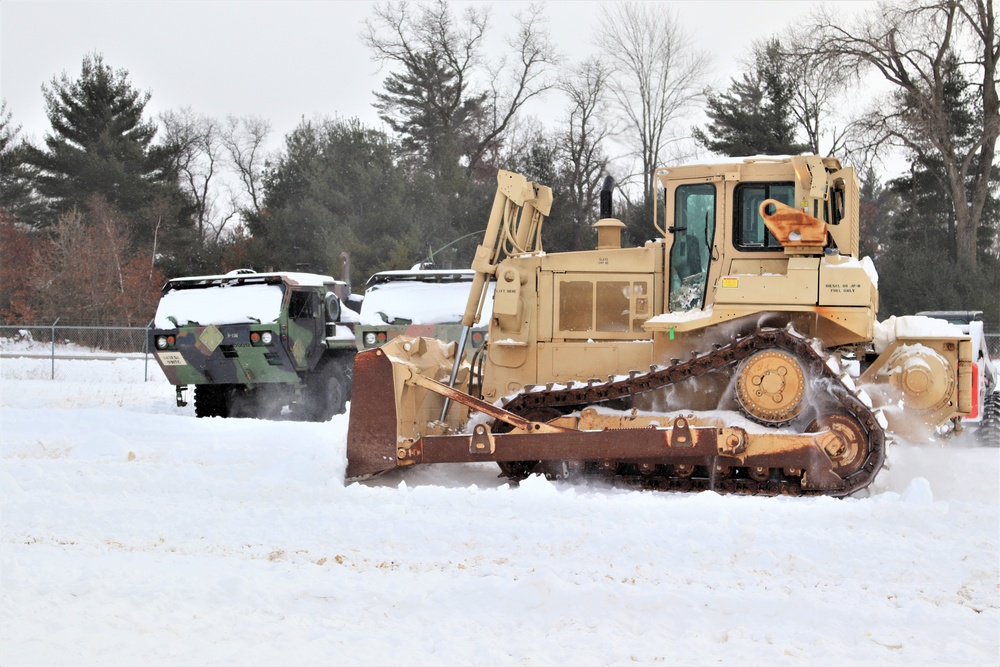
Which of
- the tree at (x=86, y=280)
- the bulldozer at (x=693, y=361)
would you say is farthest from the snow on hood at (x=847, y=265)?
the tree at (x=86, y=280)

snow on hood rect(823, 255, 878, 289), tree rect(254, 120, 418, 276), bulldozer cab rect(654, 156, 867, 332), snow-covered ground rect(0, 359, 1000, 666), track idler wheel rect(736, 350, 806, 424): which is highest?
tree rect(254, 120, 418, 276)

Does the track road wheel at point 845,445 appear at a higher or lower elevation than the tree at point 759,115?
lower

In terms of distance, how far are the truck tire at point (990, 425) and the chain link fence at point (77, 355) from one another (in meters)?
16.0

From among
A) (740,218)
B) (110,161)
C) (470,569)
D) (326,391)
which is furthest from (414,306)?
(110,161)

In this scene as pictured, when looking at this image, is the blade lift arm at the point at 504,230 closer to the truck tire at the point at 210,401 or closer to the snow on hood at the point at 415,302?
the snow on hood at the point at 415,302

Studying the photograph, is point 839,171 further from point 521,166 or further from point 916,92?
point 521,166

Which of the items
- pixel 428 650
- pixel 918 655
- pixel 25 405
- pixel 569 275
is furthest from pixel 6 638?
pixel 25 405

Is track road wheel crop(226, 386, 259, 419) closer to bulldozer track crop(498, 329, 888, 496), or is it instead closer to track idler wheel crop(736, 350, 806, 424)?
bulldozer track crop(498, 329, 888, 496)

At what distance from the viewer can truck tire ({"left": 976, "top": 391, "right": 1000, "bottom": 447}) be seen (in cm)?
1068

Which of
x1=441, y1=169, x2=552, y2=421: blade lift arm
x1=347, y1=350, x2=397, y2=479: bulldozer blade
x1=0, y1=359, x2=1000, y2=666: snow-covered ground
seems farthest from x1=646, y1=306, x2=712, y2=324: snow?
x1=347, y1=350, x2=397, y2=479: bulldozer blade

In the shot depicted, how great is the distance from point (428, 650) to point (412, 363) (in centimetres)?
411

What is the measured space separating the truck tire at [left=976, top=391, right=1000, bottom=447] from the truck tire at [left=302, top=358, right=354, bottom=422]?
27.5ft

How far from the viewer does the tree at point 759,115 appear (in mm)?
27938

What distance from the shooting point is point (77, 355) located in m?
25.2
